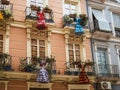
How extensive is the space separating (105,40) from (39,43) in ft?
17.1

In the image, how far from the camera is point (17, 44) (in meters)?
14.9

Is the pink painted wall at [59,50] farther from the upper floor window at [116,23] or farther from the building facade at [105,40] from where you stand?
the upper floor window at [116,23]

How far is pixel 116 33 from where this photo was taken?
19359 mm

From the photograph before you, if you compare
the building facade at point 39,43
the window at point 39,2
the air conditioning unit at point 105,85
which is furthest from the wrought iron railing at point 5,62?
the air conditioning unit at point 105,85

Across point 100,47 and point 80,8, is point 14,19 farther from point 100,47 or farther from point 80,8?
point 100,47

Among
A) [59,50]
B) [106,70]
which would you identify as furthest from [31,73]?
[106,70]

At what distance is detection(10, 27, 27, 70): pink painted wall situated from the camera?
14542mm

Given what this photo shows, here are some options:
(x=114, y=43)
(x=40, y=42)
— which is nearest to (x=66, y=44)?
(x=40, y=42)

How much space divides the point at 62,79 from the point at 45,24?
3590 mm

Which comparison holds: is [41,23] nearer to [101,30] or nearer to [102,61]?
[101,30]

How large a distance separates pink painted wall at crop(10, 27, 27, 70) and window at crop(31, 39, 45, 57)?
63cm

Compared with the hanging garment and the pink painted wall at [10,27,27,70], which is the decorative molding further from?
the hanging garment

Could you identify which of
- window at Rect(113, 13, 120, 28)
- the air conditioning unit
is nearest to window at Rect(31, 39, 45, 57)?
the air conditioning unit

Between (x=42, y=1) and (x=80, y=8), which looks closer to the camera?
(x=42, y=1)
